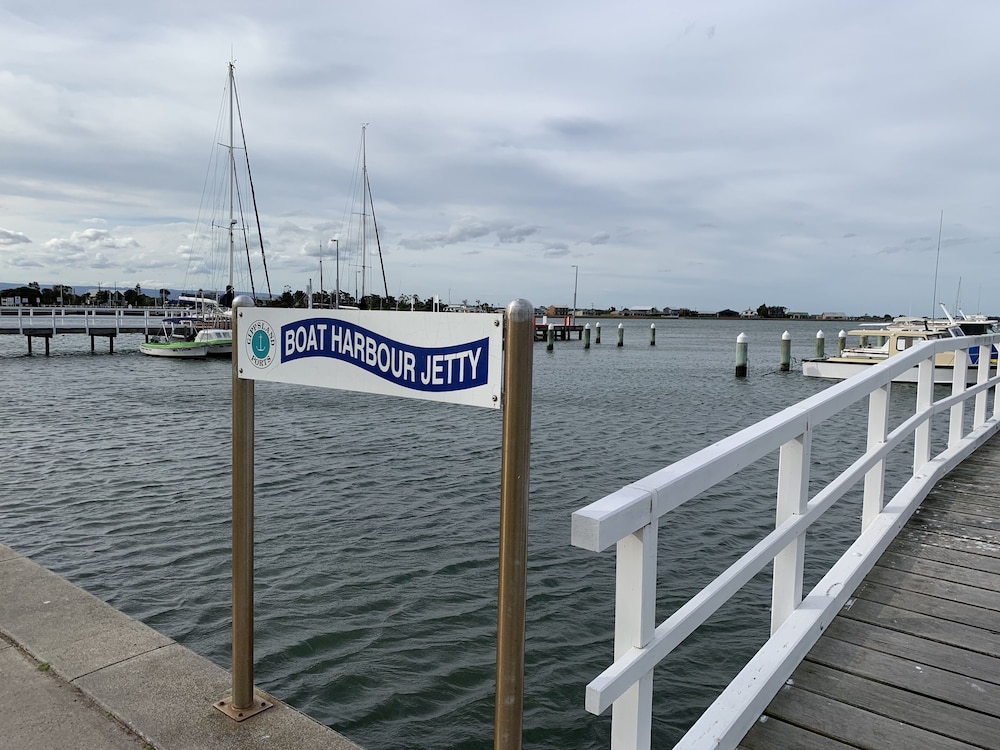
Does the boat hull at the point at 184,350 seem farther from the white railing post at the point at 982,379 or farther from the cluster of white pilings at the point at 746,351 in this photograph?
the white railing post at the point at 982,379

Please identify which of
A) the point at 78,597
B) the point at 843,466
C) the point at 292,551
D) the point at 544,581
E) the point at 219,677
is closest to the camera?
the point at 219,677

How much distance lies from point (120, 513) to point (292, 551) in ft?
9.87

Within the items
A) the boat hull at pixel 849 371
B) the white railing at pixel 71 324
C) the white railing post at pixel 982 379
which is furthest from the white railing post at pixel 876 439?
the white railing at pixel 71 324

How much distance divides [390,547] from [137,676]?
466cm

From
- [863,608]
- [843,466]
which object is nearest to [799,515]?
[863,608]

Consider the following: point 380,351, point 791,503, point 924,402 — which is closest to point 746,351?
point 924,402

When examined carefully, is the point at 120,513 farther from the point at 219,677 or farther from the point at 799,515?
the point at 799,515

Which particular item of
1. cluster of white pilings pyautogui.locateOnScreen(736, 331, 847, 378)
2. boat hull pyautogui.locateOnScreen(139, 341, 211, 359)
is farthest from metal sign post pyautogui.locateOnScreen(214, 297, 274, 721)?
boat hull pyautogui.locateOnScreen(139, 341, 211, 359)

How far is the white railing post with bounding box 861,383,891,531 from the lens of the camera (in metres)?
4.00

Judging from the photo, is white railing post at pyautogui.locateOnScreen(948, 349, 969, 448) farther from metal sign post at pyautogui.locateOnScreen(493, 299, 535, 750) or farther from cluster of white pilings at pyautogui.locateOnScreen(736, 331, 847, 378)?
cluster of white pilings at pyautogui.locateOnScreen(736, 331, 847, 378)

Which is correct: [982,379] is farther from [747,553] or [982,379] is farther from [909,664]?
[747,553]

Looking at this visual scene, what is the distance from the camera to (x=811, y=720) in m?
2.66

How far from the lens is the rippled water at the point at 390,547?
5059 mm

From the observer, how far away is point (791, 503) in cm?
289
